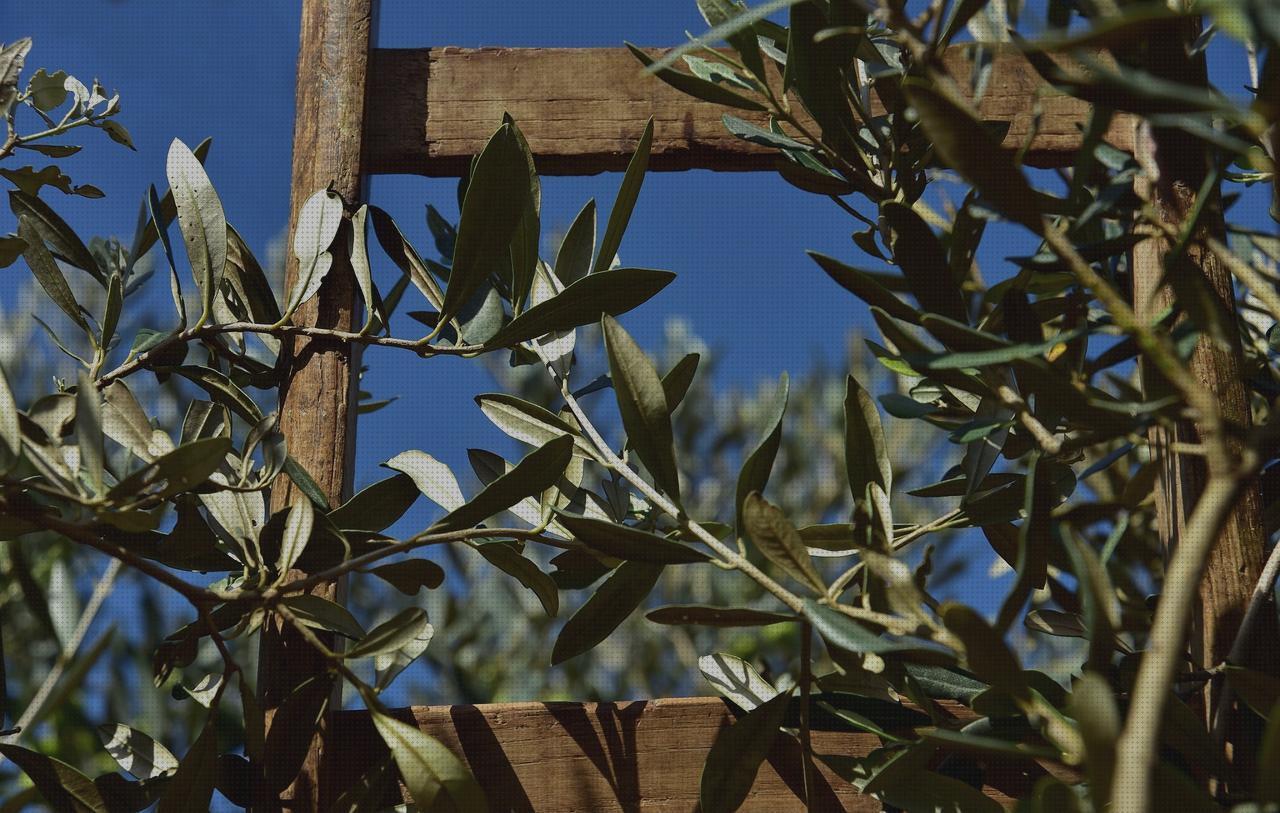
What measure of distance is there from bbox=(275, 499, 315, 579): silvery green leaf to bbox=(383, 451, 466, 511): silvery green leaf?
0.26 feet

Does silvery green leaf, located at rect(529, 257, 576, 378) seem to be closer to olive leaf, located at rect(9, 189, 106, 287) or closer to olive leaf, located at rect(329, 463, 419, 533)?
olive leaf, located at rect(329, 463, 419, 533)

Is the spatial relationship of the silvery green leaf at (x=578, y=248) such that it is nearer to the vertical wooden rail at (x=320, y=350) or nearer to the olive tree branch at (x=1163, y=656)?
the vertical wooden rail at (x=320, y=350)

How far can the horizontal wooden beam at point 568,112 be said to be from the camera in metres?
0.79

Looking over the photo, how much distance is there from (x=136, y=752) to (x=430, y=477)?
8.6 inches

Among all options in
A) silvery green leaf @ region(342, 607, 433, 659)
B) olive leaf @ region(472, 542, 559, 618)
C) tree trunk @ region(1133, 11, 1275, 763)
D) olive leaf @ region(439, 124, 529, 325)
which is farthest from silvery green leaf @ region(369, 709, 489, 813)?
tree trunk @ region(1133, 11, 1275, 763)

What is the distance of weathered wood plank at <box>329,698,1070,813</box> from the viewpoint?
61 centimetres

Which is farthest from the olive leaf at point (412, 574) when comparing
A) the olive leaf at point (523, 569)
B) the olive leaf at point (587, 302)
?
the olive leaf at point (587, 302)

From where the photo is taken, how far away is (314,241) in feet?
2.18

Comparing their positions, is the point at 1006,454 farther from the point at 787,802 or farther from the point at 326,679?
the point at 326,679

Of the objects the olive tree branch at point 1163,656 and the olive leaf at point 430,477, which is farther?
the olive leaf at point 430,477

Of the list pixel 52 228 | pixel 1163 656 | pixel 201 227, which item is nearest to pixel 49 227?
pixel 52 228

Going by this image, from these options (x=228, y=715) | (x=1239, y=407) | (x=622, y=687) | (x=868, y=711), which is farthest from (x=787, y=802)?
(x=622, y=687)

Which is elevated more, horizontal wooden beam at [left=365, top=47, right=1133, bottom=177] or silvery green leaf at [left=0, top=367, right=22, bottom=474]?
horizontal wooden beam at [left=365, top=47, right=1133, bottom=177]

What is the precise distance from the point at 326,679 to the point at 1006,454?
0.41 m
